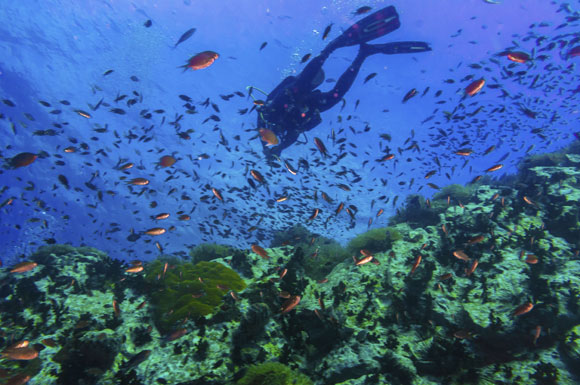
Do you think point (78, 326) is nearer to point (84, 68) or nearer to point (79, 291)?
point (79, 291)

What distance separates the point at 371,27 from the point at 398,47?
2.14m

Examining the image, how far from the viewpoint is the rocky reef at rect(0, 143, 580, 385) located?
445cm

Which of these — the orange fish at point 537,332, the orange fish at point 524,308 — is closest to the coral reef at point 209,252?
the orange fish at point 524,308

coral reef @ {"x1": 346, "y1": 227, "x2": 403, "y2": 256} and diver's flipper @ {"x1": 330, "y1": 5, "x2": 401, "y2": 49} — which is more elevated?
diver's flipper @ {"x1": 330, "y1": 5, "x2": 401, "y2": 49}

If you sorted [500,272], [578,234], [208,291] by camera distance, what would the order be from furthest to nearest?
1. [578,234]
2. [500,272]
3. [208,291]

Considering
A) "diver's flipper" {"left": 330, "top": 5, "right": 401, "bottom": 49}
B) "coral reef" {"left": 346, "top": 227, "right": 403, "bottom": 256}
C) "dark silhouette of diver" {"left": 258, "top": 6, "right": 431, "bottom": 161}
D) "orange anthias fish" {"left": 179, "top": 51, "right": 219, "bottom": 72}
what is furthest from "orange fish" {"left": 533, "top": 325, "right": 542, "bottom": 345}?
"diver's flipper" {"left": 330, "top": 5, "right": 401, "bottom": 49}

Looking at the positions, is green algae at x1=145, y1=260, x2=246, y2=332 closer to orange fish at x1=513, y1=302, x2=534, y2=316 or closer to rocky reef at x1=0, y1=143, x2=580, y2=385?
rocky reef at x1=0, y1=143, x2=580, y2=385

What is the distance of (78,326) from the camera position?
512 centimetres

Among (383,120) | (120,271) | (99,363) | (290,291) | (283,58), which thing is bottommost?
(99,363)

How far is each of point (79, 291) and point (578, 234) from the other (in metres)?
16.0

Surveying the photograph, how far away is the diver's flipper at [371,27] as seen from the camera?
44.8 feet

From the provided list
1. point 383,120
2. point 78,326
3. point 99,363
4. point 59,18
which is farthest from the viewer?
point 383,120

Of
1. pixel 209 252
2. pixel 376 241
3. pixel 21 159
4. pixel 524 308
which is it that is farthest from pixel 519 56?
pixel 21 159

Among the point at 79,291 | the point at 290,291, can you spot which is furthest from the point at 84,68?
the point at 290,291
